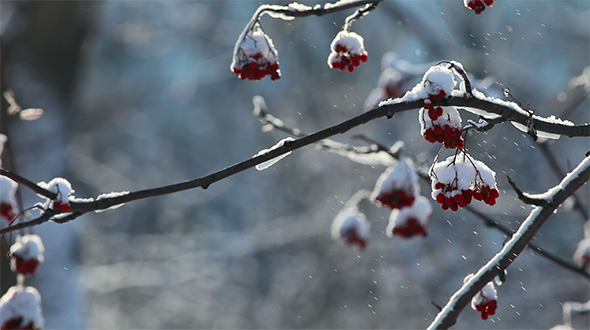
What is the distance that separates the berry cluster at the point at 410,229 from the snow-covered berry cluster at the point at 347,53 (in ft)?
3.60

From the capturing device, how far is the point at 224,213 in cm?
1466

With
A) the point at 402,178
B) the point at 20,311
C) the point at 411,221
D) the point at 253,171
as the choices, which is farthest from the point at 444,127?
the point at 253,171

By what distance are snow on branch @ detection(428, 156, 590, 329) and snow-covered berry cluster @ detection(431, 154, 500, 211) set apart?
0.36ft

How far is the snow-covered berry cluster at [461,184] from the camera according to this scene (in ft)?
5.26

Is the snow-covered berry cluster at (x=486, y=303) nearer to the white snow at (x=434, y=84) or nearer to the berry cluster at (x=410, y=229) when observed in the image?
the white snow at (x=434, y=84)

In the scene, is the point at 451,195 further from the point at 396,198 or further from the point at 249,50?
the point at 396,198

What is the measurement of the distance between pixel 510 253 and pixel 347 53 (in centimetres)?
83

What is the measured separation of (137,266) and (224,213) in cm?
335

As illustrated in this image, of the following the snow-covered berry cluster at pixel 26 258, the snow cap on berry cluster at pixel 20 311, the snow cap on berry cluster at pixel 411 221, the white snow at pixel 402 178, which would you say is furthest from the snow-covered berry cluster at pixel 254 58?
the snow cap on berry cluster at pixel 411 221

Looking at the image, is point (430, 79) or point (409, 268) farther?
point (409, 268)

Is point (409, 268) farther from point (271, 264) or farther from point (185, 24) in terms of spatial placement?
point (185, 24)

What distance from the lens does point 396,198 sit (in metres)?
2.61

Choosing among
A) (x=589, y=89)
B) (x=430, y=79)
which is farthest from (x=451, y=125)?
(x=589, y=89)

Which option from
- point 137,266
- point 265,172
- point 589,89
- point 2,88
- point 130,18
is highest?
point 2,88
